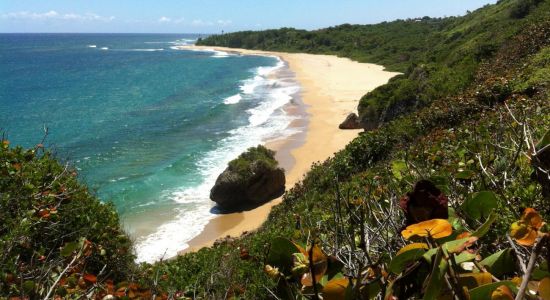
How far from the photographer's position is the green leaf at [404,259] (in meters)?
1.25

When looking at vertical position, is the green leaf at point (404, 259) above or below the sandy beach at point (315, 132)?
above

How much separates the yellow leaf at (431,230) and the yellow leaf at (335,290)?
0.79 ft

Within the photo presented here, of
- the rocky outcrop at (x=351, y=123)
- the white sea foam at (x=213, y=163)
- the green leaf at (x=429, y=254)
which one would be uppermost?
the green leaf at (x=429, y=254)

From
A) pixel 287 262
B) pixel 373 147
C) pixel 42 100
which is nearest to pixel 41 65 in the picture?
pixel 42 100

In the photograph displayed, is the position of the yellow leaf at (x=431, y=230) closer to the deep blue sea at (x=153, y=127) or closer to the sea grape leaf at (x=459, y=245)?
the sea grape leaf at (x=459, y=245)

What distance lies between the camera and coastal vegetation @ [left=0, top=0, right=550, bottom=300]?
1337mm

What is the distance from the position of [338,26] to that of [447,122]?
356ft

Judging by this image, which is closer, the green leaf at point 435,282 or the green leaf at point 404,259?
the green leaf at point 435,282

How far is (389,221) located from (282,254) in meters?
1.03

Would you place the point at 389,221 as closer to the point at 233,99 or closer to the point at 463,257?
the point at 463,257

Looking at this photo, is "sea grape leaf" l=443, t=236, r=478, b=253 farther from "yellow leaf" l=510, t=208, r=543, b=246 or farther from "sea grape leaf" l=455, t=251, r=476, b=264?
"yellow leaf" l=510, t=208, r=543, b=246

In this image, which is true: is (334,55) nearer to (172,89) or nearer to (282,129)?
(172,89)

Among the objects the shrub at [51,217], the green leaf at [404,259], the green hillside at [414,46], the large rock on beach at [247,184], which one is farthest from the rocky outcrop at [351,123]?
the green leaf at [404,259]

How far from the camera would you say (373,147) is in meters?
11.6
